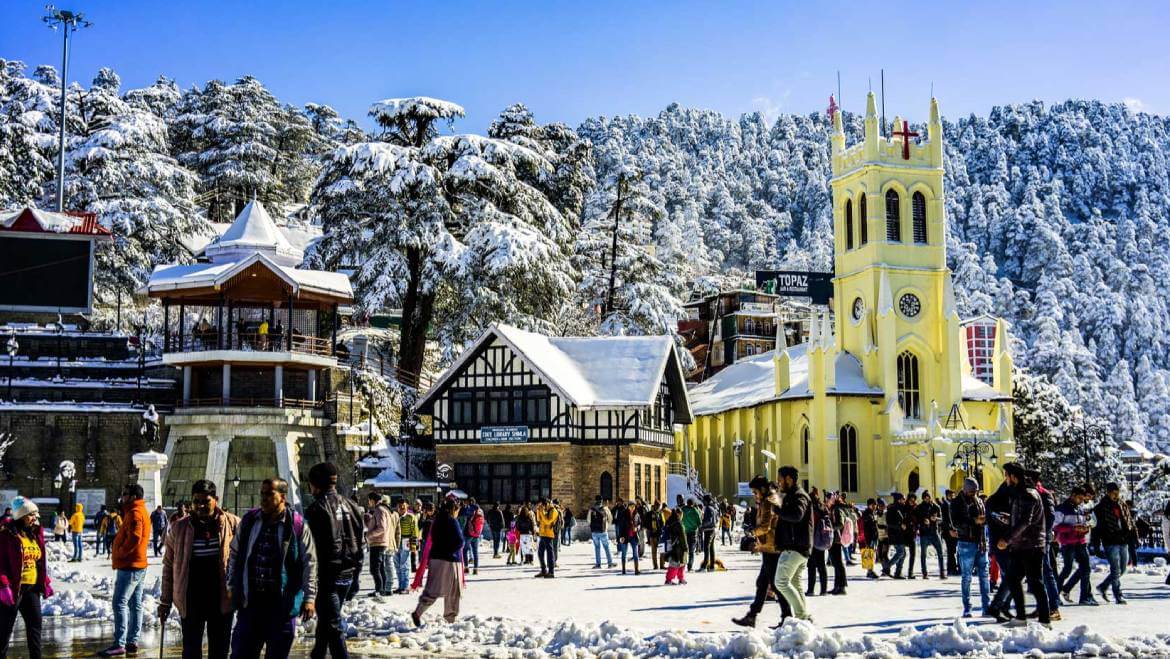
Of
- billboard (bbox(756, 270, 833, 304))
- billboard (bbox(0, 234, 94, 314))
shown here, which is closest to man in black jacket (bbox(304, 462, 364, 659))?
billboard (bbox(0, 234, 94, 314))

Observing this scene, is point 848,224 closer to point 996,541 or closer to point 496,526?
point 496,526

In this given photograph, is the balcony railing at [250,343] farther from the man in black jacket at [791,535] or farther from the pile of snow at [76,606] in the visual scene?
the man in black jacket at [791,535]

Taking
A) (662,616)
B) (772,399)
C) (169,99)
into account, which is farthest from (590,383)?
(169,99)

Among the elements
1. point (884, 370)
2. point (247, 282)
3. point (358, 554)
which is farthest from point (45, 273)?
point (358, 554)

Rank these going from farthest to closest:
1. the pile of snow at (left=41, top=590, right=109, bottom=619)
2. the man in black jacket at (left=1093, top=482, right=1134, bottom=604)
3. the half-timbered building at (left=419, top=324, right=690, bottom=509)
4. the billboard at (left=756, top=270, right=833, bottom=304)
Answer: the billboard at (left=756, top=270, right=833, bottom=304), the half-timbered building at (left=419, top=324, right=690, bottom=509), the pile of snow at (left=41, top=590, right=109, bottom=619), the man in black jacket at (left=1093, top=482, right=1134, bottom=604)

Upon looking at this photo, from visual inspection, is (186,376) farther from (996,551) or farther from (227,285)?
(996,551)

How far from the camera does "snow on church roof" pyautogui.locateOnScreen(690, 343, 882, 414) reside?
6309 cm

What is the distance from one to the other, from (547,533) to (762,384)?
158 feet

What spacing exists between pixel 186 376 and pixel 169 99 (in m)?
57.2

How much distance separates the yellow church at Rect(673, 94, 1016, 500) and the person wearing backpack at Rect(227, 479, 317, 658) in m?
50.7

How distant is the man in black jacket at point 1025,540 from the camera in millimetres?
13234

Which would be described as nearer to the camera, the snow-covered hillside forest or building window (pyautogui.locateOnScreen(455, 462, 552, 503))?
building window (pyautogui.locateOnScreen(455, 462, 552, 503))

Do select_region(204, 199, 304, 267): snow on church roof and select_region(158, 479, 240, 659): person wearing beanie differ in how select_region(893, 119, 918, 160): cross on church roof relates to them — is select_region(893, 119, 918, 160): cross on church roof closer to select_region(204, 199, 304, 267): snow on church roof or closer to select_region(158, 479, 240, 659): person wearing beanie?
select_region(204, 199, 304, 267): snow on church roof

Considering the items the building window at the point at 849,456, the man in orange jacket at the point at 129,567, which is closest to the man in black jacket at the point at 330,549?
the man in orange jacket at the point at 129,567
